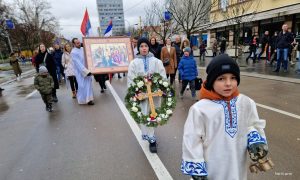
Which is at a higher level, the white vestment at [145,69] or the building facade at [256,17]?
the building facade at [256,17]

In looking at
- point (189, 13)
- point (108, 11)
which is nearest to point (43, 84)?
point (189, 13)

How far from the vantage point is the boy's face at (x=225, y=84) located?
6.61 feet

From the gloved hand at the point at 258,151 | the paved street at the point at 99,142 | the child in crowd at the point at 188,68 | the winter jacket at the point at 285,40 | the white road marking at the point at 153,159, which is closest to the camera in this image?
the gloved hand at the point at 258,151

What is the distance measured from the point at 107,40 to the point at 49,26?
51994 millimetres

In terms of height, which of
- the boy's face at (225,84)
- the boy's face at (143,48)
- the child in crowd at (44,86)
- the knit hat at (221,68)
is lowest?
the child in crowd at (44,86)

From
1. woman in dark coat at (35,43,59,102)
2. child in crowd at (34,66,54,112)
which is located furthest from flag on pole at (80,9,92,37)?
child in crowd at (34,66,54,112)

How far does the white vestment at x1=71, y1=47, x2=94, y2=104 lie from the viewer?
8.00 metres

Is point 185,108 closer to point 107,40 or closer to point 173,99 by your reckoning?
point 173,99

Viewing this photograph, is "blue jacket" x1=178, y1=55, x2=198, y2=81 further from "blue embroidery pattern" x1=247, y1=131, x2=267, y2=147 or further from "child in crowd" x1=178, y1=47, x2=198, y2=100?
"blue embroidery pattern" x1=247, y1=131, x2=267, y2=147

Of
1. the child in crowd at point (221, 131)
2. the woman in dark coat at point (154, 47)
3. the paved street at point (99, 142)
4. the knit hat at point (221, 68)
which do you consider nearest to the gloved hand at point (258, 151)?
the child in crowd at point (221, 131)

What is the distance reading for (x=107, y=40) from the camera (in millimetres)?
8375

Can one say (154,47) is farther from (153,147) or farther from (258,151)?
(258,151)

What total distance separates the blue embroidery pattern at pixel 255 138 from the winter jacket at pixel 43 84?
21.9 ft

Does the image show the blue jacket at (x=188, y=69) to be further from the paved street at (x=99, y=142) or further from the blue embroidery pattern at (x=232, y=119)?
the blue embroidery pattern at (x=232, y=119)
